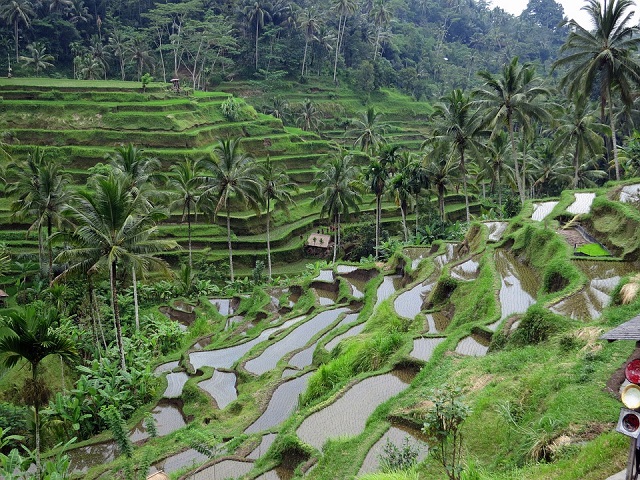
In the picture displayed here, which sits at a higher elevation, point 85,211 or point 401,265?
point 85,211

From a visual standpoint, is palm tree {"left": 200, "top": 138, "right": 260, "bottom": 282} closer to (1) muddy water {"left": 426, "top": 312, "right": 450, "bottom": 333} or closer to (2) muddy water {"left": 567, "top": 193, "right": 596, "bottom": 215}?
(1) muddy water {"left": 426, "top": 312, "right": 450, "bottom": 333}

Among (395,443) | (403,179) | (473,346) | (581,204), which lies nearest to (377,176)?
(403,179)

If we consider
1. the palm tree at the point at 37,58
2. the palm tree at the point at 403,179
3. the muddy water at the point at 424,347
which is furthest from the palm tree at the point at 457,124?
the palm tree at the point at 37,58

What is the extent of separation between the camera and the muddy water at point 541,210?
1068 inches

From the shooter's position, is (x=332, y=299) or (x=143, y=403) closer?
(x=143, y=403)

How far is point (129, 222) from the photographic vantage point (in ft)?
61.8

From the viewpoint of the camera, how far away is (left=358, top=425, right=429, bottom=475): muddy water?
37.2ft

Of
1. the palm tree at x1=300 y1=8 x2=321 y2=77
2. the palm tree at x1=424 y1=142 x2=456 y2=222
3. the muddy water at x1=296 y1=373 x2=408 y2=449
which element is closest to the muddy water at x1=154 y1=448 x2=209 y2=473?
the muddy water at x1=296 y1=373 x2=408 y2=449

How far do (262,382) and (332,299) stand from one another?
1251 cm

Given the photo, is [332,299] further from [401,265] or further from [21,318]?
[21,318]

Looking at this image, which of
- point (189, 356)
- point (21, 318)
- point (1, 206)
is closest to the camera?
point (21, 318)

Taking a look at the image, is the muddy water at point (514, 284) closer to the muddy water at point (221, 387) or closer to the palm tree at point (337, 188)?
the muddy water at point (221, 387)

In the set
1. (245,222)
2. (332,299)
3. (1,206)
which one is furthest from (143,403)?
(1,206)

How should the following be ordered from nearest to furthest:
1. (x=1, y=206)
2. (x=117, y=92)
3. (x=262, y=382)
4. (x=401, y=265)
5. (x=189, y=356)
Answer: (x=262, y=382)
(x=189, y=356)
(x=401, y=265)
(x=1, y=206)
(x=117, y=92)
